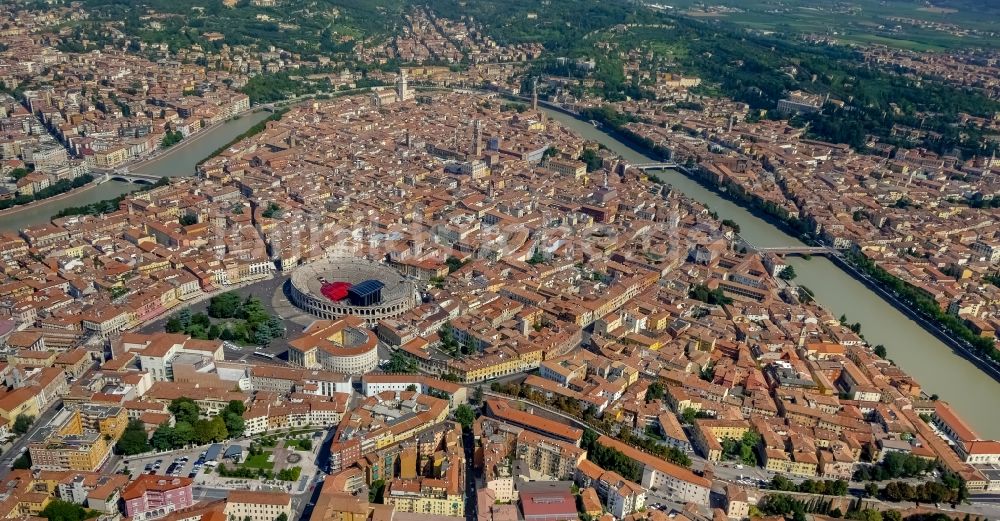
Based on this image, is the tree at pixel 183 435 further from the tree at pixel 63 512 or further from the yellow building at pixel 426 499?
the yellow building at pixel 426 499

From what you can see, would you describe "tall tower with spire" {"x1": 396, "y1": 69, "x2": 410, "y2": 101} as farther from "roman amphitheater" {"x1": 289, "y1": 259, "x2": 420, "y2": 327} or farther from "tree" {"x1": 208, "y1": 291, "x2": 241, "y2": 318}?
"tree" {"x1": 208, "y1": 291, "x2": 241, "y2": 318}

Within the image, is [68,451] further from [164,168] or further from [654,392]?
[164,168]

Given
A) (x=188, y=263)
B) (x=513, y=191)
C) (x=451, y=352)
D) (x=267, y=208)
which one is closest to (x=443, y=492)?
(x=451, y=352)

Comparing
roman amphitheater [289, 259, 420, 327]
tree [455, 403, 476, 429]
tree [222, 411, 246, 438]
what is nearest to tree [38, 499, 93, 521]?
tree [222, 411, 246, 438]

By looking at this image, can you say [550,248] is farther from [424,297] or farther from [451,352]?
[451,352]

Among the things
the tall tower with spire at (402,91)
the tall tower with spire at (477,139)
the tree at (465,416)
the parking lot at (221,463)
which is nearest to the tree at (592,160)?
the tall tower with spire at (477,139)
